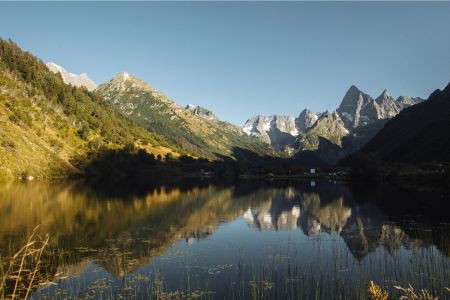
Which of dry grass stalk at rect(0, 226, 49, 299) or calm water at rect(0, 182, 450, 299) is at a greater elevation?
dry grass stalk at rect(0, 226, 49, 299)

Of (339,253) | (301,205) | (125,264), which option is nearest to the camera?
(125,264)

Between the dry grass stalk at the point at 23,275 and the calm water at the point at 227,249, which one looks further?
the calm water at the point at 227,249

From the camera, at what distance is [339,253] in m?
46.5

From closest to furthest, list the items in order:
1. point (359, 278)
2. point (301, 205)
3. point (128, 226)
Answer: point (359, 278) < point (128, 226) < point (301, 205)

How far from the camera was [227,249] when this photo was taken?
49.7 metres

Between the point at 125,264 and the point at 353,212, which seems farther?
the point at 353,212

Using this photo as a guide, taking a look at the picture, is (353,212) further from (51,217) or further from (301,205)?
(51,217)

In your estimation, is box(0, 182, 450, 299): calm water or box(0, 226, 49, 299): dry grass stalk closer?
box(0, 226, 49, 299): dry grass stalk

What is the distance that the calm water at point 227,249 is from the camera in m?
32.2

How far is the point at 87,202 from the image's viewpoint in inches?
3629

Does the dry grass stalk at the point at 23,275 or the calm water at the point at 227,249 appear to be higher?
the dry grass stalk at the point at 23,275

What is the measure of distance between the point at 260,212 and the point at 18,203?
52.9 metres

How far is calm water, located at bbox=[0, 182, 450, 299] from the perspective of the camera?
32178 millimetres

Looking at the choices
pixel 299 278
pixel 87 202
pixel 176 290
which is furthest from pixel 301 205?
pixel 176 290
